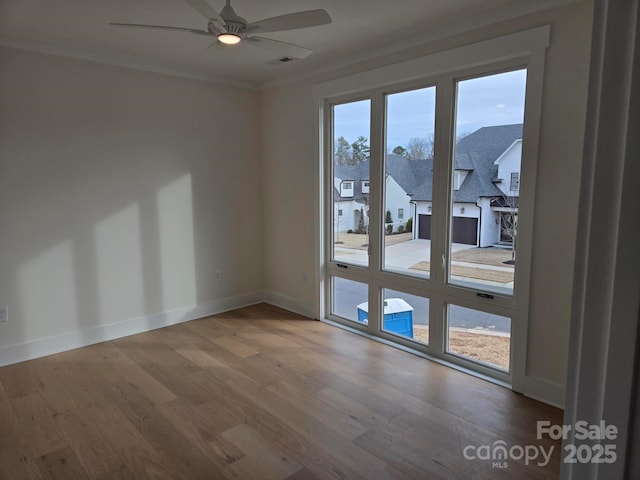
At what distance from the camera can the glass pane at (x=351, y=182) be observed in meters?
4.05

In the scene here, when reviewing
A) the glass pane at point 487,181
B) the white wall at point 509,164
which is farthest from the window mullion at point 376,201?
the white wall at point 509,164

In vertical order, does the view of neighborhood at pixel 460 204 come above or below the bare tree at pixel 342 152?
below

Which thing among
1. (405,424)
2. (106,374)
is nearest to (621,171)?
(405,424)

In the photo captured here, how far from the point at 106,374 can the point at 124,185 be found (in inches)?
67.9

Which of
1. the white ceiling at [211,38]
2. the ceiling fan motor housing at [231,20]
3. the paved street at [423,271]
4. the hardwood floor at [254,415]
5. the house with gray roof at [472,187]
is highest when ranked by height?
the white ceiling at [211,38]

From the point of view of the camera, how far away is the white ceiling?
9.04 ft

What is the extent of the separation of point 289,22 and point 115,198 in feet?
8.29

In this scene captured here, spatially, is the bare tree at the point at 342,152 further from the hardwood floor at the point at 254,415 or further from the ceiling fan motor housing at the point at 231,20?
the ceiling fan motor housing at the point at 231,20

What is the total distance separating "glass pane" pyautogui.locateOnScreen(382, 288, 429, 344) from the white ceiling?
7.08 feet

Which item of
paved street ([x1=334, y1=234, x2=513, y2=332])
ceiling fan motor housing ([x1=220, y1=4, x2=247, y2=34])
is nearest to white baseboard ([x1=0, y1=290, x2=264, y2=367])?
paved street ([x1=334, y1=234, x2=513, y2=332])

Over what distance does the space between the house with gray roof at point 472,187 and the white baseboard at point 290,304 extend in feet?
4.22

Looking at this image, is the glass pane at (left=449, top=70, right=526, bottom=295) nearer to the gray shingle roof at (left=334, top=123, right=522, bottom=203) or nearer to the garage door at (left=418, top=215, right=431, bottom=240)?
the gray shingle roof at (left=334, top=123, right=522, bottom=203)

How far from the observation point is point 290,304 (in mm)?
4918

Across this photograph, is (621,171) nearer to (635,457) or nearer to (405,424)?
(635,457)
